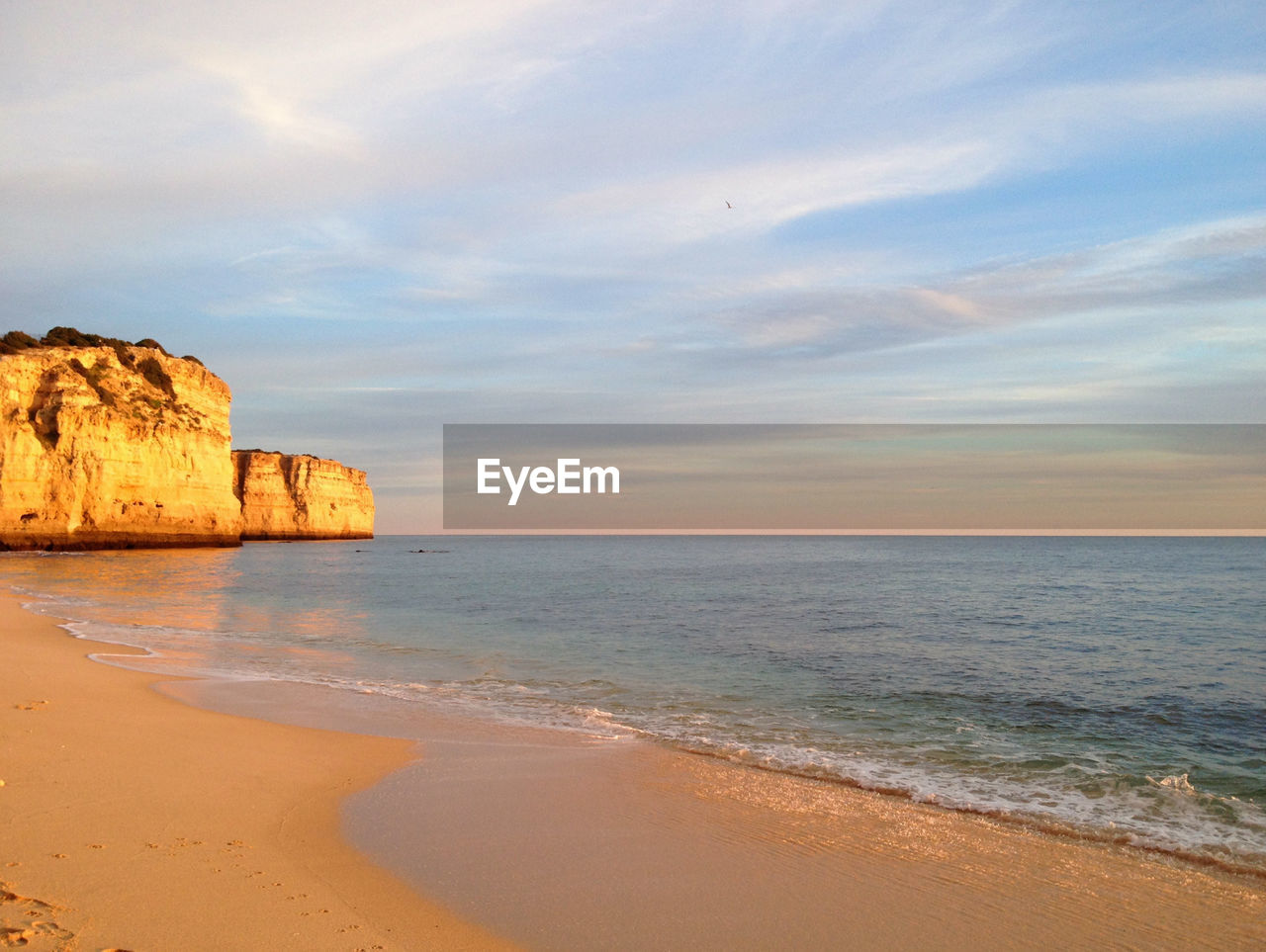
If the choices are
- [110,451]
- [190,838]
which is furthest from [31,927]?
[110,451]

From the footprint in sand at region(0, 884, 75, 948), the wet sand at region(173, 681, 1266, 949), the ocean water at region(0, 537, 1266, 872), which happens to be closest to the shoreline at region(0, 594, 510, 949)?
the footprint in sand at region(0, 884, 75, 948)

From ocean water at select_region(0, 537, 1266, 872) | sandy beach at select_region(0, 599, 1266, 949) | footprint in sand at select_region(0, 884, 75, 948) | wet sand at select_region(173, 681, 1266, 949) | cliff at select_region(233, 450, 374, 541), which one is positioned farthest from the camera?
cliff at select_region(233, 450, 374, 541)

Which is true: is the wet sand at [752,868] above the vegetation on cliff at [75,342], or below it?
below

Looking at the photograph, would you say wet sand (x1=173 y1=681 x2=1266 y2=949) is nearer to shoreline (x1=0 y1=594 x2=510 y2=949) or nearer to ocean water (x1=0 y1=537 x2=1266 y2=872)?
shoreline (x1=0 y1=594 x2=510 y2=949)

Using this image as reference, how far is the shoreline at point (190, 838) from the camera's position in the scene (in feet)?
12.7

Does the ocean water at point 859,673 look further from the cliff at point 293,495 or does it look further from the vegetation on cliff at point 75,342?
the cliff at point 293,495

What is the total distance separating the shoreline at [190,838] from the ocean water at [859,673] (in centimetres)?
→ 330

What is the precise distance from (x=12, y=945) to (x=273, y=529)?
99.7 m

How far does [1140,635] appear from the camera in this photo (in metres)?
18.8

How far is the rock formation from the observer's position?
158ft

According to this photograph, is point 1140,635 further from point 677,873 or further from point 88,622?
point 88,622

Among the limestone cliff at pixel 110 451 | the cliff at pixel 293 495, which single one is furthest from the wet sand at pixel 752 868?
the cliff at pixel 293 495

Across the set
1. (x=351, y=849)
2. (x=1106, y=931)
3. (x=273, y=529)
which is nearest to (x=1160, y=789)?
(x=1106, y=931)

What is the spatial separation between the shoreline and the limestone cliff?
49561mm
